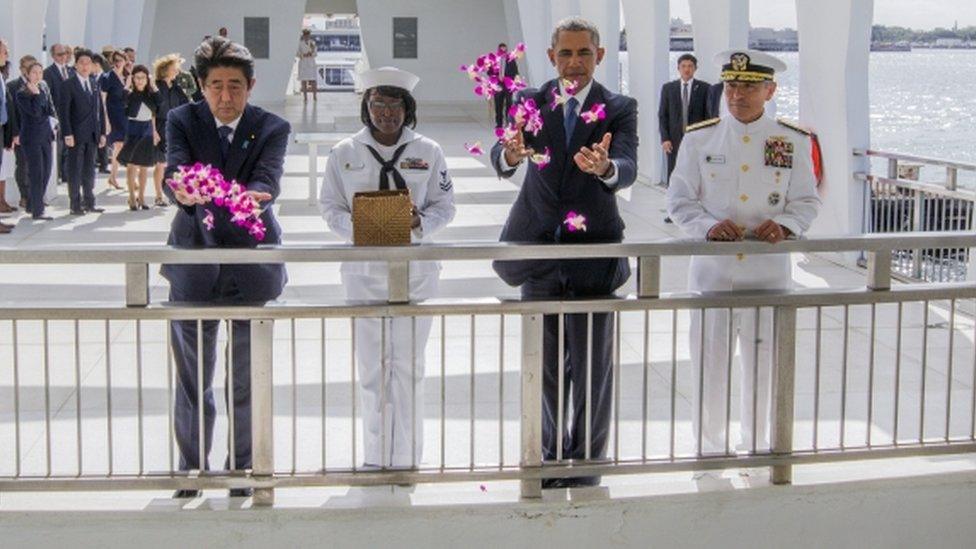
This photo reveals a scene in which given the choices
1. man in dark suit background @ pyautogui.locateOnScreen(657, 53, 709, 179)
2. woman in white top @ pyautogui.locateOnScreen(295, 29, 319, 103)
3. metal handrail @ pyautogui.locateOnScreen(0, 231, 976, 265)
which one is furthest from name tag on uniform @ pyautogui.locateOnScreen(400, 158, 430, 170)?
woman in white top @ pyautogui.locateOnScreen(295, 29, 319, 103)

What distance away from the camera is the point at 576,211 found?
5.25 meters

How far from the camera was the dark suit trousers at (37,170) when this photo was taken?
14.4m

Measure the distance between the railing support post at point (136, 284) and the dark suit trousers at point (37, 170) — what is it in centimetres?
1070

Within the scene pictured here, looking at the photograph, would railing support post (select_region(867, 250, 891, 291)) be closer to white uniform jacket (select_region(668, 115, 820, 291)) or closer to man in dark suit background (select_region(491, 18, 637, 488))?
white uniform jacket (select_region(668, 115, 820, 291))

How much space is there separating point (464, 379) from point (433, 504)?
3219 mm

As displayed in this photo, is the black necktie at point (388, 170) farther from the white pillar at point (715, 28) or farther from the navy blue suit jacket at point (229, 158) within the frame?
the white pillar at point (715, 28)

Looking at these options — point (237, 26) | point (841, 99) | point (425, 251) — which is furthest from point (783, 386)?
point (237, 26)

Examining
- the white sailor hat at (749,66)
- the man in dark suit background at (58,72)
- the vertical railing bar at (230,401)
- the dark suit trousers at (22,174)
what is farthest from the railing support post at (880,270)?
the man in dark suit background at (58,72)

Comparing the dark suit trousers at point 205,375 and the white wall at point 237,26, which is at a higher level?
the white wall at point 237,26

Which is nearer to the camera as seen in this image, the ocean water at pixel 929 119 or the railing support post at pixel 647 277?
the railing support post at pixel 647 277

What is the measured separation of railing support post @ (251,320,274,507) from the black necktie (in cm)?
113

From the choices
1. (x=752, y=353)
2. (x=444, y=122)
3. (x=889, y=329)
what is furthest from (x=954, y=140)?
(x=752, y=353)

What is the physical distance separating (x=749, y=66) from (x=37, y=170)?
10.7m

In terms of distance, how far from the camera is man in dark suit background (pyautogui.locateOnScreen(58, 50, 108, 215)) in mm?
15117
